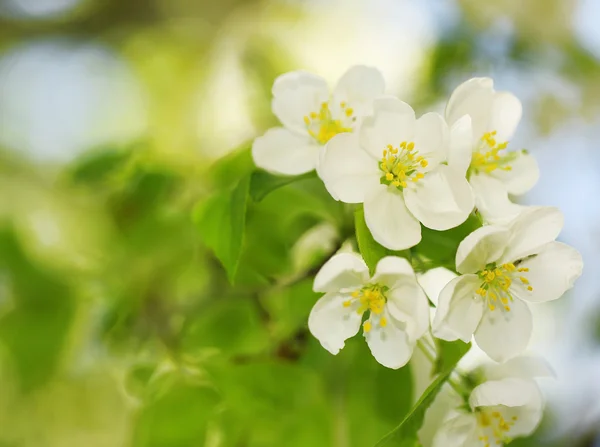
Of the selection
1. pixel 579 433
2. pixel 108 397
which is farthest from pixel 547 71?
pixel 108 397

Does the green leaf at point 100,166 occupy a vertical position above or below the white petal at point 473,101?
below

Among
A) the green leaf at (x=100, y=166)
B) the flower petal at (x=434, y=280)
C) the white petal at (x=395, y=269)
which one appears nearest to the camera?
the white petal at (x=395, y=269)

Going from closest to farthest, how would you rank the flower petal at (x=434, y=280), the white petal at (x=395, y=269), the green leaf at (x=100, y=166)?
the white petal at (x=395, y=269), the flower petal at (x=434, y=280), the green leaf at (x=100, y=166)

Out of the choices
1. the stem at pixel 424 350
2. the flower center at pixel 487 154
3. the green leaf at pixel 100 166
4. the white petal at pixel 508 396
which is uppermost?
the flower center at pixel 487 154

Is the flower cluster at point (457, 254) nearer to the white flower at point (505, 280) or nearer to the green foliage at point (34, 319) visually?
the white flower at point (505, 280)

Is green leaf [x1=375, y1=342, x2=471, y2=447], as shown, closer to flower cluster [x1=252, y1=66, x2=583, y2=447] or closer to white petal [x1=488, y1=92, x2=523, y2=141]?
flower cluster [x1=252, y1=66, x2=583, y2=447]

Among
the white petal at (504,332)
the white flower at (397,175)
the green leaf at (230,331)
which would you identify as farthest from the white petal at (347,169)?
the green leaf at (230,331)
